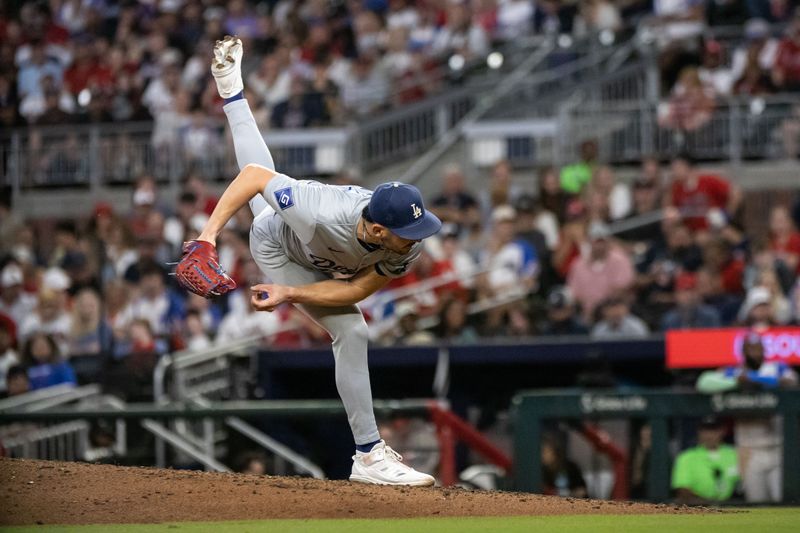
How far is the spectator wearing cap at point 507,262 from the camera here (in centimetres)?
1395

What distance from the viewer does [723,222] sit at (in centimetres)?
1388

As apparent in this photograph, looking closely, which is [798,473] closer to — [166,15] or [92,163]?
[92,163]

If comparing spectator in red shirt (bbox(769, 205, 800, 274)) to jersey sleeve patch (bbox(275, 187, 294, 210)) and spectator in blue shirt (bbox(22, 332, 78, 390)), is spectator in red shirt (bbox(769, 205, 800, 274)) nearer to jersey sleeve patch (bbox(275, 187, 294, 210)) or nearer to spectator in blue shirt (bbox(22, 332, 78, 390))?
spectator in blue shirt (bbox(22, 332, 78, 390))

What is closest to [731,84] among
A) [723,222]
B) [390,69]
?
[723,222]

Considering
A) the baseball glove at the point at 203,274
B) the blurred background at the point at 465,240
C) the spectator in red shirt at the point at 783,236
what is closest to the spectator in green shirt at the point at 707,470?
the blurred background at the point at 465,240

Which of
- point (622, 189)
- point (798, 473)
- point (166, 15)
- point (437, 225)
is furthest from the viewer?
point (166, 15)

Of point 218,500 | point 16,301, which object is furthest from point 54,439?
point 218,500

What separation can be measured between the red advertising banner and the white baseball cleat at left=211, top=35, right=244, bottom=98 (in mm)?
5435

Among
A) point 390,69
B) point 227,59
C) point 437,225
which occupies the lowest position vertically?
point 437,225

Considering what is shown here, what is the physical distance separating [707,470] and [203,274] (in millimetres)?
5425

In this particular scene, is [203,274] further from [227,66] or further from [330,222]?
[227,66]

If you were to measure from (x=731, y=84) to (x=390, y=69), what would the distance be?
419cm

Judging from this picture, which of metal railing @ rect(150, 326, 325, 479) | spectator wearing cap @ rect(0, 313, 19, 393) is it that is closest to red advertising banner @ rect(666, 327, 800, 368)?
metal railing @ rect(150, 326, 325, 479)

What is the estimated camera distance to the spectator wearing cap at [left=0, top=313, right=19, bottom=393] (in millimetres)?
14367
